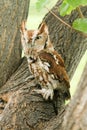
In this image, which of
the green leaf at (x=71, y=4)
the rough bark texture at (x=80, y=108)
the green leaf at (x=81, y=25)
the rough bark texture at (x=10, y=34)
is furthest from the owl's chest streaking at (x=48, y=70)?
the rough bark texture at (x=80, y=108)

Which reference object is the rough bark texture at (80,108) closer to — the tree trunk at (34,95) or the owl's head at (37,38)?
the tree trunk at (34,95)

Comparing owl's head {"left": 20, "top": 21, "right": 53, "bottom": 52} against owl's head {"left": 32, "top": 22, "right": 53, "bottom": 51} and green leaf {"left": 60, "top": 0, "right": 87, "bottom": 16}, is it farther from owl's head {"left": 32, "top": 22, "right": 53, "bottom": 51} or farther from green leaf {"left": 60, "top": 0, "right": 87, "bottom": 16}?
green leaf {"left": 60, "top": 0, "right": 87, "bottom": 16}

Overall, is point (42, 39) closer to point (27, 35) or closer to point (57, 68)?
point (27, 35)

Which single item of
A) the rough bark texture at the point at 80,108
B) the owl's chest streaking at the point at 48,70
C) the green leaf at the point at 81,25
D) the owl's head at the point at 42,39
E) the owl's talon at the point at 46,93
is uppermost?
the green leaf at the point at 81,25

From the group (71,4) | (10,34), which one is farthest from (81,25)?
(10,34)

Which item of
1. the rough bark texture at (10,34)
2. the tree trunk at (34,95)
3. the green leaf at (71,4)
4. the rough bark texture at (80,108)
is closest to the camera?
the rough bark texture at (80,108)

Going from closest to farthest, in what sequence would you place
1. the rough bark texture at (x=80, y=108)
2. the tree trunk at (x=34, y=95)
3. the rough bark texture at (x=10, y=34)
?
the rough bark texture at (x=80, y=108) → the tree trunk at (x=34, y=95) → the rough bark texture at (x=10, y=34)

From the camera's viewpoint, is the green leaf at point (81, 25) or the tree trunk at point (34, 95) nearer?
the green leaf at point (81, 25)

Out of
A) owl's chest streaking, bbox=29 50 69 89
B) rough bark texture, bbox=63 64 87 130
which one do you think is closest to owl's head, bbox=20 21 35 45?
owl's chest streaking, bbox=29 50 69 89
